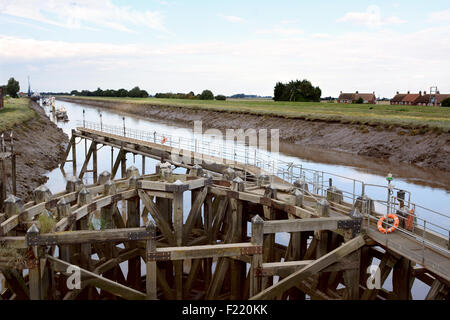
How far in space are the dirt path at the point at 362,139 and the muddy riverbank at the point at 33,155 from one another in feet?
98.7

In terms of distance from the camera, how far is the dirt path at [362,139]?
42656mm

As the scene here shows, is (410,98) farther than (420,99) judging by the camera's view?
Yes

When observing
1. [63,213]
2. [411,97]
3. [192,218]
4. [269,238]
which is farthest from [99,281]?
[411,97]

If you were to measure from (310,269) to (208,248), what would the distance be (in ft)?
8.49

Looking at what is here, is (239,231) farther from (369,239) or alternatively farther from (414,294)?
(414,294)

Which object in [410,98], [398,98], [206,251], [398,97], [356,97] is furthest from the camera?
[356,97]

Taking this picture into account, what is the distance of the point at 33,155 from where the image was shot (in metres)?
41.6

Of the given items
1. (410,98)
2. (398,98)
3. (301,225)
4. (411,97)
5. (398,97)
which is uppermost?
(398,97)

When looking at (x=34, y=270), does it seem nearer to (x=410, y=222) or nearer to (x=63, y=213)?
(x=63, y=213)

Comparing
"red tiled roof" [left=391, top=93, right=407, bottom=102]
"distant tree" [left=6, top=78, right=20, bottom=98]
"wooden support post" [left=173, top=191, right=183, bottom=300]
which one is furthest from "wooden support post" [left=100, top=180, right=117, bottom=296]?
"distant tree" [left=6, top=78, right=20, bottom=98]

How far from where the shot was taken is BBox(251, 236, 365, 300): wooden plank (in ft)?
35.2

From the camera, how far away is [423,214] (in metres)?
25.3
